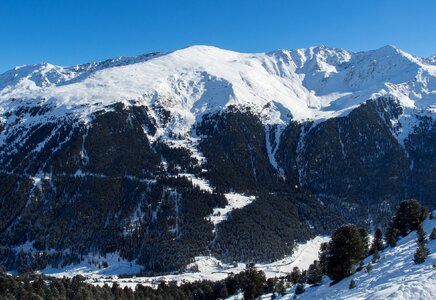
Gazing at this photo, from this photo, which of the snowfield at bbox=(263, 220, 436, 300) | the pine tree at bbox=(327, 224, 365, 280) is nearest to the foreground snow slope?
the snowfield at bbox=(263, 220, 436, 300)

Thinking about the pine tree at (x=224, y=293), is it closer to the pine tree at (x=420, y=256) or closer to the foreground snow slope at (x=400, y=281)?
the foreground snow slope at (x=400, y=281)

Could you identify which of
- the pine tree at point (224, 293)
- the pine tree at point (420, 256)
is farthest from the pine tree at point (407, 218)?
the pine tree at point (224, 293)

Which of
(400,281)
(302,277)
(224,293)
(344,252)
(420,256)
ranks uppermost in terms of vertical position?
(420,256)

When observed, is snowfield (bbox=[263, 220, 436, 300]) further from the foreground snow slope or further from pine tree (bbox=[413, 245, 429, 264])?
pine tree (bbox=[413, 245, 429, 264])

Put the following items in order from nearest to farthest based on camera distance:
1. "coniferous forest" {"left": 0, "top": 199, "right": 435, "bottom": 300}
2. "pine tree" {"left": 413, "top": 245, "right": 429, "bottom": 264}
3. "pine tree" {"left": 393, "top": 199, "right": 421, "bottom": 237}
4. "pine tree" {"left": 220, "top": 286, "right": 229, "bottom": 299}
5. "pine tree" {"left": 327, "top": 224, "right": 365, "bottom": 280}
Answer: "pine tree" {"left": 413, "top": 245, "right": 429, "bottom": 264}
"pine tree" {"left": 327, "top": 224, "right": 365, "bottom": 280}
"coniferous forest" {"left": 0, "top": 199, "right": 435, "bottom": 300}
"pine tree" {"left": 393, "top": 199, "right": 421, "bottom": 237}
"pine tree" {"left": 220, "top": 286, "right": 229, "bottom": 299}

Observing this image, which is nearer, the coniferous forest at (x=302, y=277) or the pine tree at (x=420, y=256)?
the pine tree at (x=420, y=256)

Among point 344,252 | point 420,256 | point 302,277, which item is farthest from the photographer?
point 302,277

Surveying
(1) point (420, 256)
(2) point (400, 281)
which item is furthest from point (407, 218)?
(2) point (400, 281)

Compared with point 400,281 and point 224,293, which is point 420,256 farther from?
point 224,293

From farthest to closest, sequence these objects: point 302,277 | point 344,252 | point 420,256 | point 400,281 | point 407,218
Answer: point 302,277 < point 407,218 < point 344,252 < point 420,256 < point 400,281

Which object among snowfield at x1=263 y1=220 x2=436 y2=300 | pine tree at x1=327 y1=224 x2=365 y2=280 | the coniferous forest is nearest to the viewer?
snowfield at x1=263 y1=220 x2=436 y2=300

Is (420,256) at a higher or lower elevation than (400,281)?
higher

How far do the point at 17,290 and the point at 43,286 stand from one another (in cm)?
946

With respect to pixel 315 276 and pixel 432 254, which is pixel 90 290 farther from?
pixel 432 254
